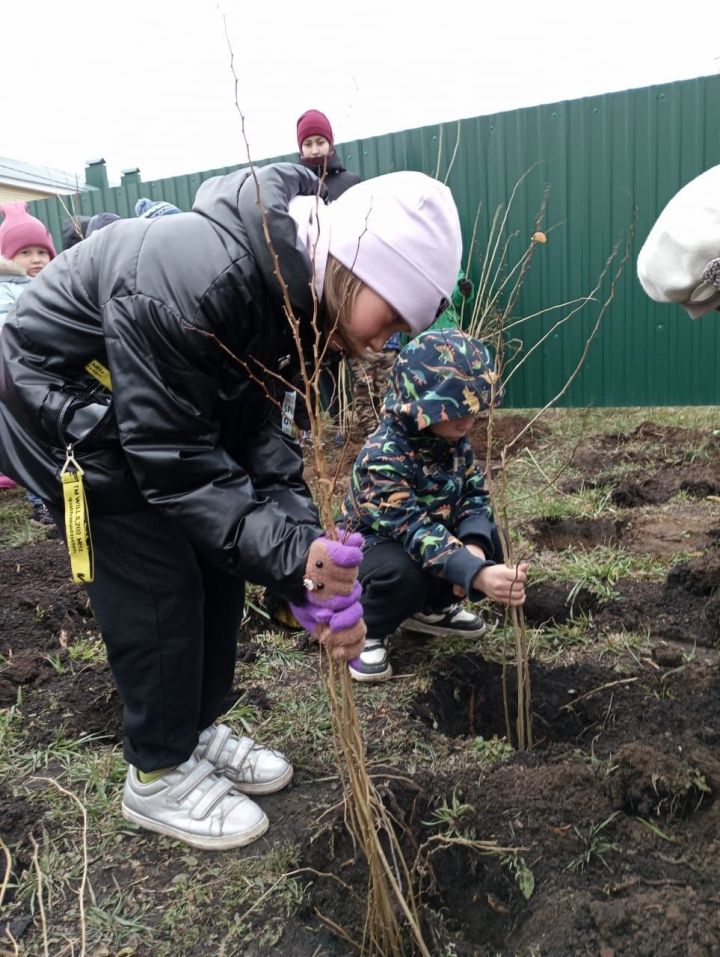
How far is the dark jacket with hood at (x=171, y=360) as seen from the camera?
1.41 metres

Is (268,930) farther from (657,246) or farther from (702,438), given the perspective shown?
(702,438)

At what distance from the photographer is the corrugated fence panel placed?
231 inches

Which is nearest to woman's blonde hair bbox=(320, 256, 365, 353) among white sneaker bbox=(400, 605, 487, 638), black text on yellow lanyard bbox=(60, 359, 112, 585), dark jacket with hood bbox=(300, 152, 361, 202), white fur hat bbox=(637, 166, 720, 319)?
black text on yellow lanyard bbox=(60, 359, 112, 585)

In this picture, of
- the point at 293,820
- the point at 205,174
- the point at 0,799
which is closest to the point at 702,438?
the point at 293,820

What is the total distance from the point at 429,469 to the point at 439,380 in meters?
0.37

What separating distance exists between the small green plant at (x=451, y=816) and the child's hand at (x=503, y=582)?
1.68ft

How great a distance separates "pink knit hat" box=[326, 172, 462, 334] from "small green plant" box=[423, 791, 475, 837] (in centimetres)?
110

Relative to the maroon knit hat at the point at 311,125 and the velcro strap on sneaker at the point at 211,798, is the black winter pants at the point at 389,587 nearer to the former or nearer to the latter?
the velcro strap on sneaker at the point at 211,798

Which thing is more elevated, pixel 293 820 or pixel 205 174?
pixel 205 174

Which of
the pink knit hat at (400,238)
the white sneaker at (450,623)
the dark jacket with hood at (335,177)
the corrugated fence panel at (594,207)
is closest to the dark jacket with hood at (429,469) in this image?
the white sneaker at (450,623)

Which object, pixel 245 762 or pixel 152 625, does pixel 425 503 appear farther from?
pixel 152 625

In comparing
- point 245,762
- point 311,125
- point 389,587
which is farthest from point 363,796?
point 311,125

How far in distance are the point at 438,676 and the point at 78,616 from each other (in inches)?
60.1

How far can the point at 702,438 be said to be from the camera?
16.5 feet
